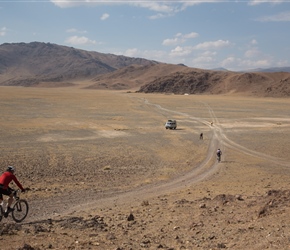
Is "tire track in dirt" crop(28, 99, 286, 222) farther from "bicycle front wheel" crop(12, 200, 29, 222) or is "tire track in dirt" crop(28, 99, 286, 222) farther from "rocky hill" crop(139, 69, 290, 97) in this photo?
"rocky hill" crop(139, 69, 290, 97)

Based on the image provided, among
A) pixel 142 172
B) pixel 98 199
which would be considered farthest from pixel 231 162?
pixel 98 199

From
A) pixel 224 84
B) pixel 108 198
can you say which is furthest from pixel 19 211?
pixel 224 84

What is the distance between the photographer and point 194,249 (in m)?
8.67

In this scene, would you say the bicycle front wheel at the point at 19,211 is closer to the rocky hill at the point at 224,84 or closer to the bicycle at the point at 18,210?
the bicycle at the point at 18,210

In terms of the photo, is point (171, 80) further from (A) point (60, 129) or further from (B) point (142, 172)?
(B) point (142, 172)

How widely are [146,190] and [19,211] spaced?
6.89 m

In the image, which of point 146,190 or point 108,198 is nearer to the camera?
point 108,198

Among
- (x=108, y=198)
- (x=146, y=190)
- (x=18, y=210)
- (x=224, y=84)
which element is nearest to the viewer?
(x=18, y=210)

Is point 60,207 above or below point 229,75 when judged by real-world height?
below

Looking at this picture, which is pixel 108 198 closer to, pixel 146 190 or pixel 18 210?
pixel 146 190

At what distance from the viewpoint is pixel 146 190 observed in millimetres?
16875

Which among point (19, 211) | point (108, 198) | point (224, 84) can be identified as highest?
point (224, 84)

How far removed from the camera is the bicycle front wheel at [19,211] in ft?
36.5

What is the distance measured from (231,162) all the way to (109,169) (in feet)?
29.8
